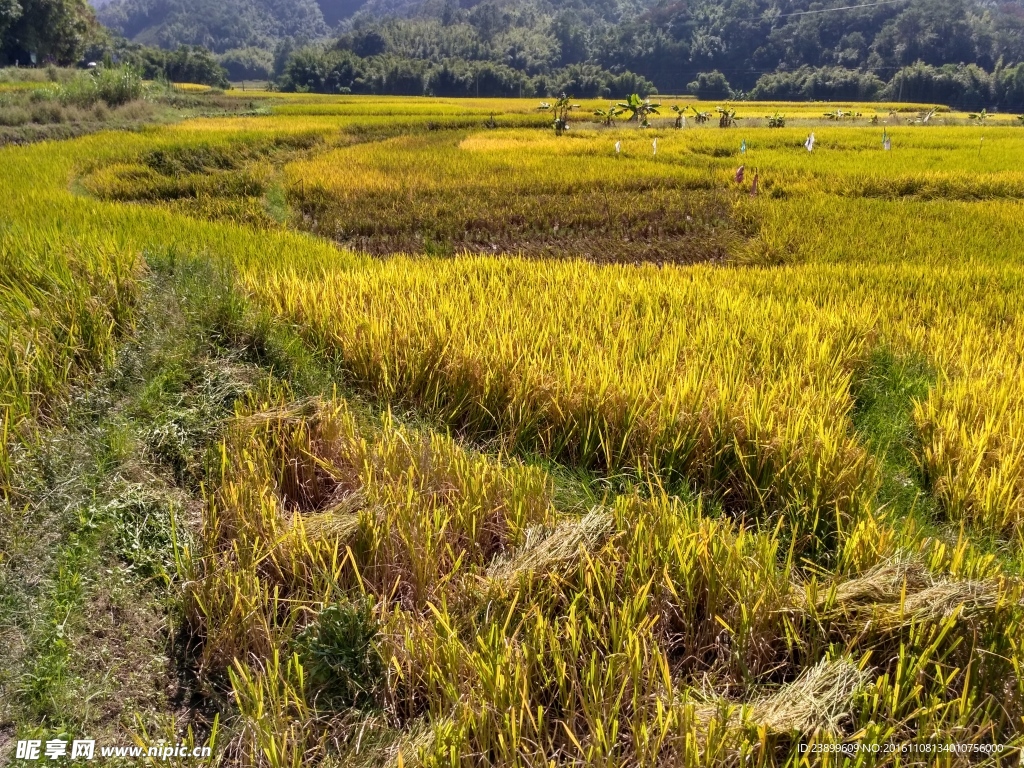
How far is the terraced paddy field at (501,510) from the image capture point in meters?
1.23

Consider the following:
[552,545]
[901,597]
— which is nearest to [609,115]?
[552,545]

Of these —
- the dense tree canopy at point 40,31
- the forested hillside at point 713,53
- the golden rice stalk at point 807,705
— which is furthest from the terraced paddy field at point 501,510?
the forested hillside at point 713,53

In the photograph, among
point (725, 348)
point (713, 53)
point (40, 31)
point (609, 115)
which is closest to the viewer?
point (725, 348)

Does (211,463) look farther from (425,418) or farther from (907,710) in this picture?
(907,710)

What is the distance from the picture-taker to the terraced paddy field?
123cm

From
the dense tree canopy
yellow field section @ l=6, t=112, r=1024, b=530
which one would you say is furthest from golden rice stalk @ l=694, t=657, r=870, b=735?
the dense tree canopy

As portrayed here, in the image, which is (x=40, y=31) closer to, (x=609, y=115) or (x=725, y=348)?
(x=609, y=115)

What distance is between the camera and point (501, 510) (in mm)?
1835

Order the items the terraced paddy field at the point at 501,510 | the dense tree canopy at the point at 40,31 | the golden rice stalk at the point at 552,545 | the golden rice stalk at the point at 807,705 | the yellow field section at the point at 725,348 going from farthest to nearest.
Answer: the dense tree canopy at the point at 40,31
the yellow field section at the point at 725,348
the golden rice stalk at the point at 552,545
the terraced paddy field at the point at 501,510
the golden rice stalk at the point at 807,705

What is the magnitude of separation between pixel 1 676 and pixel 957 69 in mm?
69590

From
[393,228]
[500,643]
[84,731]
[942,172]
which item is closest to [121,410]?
[84,731]

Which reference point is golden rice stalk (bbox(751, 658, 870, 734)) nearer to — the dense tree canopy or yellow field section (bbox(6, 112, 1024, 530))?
yellow field section (bbox(6, 112, 1024, 530))

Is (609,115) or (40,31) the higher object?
(40,31)

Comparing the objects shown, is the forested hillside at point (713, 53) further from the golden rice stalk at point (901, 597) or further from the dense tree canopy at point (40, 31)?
the golden rice stalk at point (901, 597)
